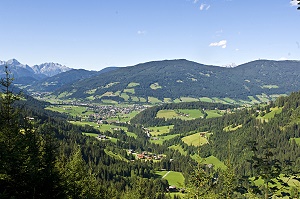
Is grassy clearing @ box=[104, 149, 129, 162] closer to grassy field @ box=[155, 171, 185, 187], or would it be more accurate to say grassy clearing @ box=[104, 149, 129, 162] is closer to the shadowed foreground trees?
grassy field @ box=[155, 171, 185, 187]

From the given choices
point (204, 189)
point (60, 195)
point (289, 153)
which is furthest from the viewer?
point (289, 153)

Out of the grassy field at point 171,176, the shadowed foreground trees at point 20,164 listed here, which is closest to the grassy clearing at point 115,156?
the grassy field at point 171,176

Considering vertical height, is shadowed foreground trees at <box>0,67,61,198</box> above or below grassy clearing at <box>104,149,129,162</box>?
above

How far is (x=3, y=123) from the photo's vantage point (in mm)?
26172

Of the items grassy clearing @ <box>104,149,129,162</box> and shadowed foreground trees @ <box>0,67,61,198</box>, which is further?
grassy clearing @ <box>104,149,129,162</box>

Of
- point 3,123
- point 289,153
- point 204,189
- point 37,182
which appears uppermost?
point 3,123

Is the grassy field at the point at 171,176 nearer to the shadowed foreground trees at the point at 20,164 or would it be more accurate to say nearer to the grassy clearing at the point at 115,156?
the grassy clearing at the point at 115,156

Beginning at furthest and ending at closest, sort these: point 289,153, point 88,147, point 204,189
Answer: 1. point 289,153
2. point 88,147
3. point 204,189

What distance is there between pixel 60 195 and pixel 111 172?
4151 inches

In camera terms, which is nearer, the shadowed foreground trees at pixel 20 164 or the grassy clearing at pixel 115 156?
the shadowed foreground trees at pixel 20 164

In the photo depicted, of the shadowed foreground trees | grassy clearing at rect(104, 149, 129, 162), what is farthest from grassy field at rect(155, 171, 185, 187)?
the shadowed foreground trees

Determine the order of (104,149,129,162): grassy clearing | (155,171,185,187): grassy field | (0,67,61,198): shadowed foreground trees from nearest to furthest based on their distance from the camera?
(0,67,61,198): shadowed foreground trees → (155,171,185,187): grassy field → (104,149,129,162): grassy clearing

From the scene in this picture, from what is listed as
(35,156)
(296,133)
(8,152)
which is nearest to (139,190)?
(35,156)

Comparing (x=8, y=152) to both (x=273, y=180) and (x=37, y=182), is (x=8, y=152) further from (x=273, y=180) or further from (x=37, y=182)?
(x=273, y=180)
